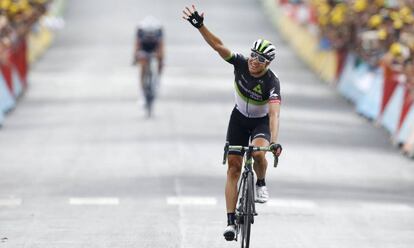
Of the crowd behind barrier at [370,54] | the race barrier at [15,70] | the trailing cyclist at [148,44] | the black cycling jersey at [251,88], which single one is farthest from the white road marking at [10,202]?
the trailing cyclist at [148,44]

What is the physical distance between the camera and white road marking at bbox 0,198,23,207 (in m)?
18.7

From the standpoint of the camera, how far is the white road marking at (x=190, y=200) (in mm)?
→ 19156

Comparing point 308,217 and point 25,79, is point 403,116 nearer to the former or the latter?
point 308,217

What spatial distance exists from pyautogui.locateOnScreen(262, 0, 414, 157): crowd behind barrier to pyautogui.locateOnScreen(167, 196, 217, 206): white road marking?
7626mm

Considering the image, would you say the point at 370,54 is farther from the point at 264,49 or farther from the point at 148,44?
Answer: the point at 264,49

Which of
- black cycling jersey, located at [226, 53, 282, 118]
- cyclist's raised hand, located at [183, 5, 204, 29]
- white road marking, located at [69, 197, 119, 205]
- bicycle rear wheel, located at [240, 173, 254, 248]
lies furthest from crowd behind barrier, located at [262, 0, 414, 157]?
cyclist's raised hand, located at [183, 5, 204, 29]

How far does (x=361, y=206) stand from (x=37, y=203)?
4.24 metres

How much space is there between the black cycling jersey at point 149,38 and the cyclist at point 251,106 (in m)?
16.4

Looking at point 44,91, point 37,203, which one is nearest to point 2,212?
point 37,203

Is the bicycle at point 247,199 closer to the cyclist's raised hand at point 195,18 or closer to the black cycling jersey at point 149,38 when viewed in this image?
the cyclist's raised hand at point 195,18

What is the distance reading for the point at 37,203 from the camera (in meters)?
18.9

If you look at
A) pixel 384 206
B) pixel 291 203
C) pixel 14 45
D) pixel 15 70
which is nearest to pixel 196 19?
pixel 291 203

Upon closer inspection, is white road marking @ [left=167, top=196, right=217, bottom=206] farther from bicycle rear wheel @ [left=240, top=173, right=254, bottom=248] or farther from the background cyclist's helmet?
the background cyclist's helmet

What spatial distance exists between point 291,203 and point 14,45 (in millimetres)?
19134
